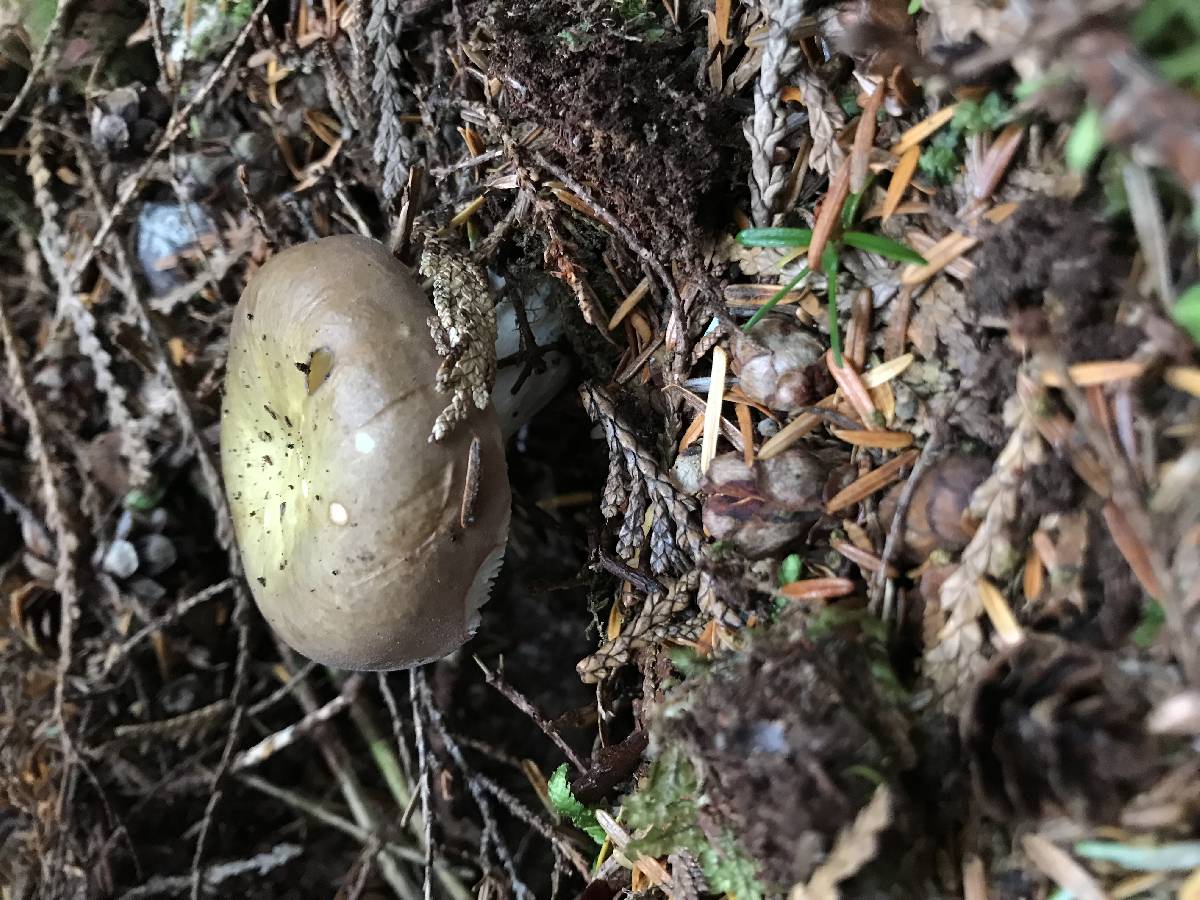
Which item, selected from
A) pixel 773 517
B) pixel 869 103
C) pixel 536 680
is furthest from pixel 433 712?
pixel 869 103

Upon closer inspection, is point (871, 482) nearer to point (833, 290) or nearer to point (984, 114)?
point (833, 290)

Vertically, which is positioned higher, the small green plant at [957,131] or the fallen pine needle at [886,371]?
the small green plant at [957,131]

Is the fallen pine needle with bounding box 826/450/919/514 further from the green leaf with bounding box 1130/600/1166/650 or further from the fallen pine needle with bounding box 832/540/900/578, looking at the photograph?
the green leaf with bounding box 1130/600/1166/650

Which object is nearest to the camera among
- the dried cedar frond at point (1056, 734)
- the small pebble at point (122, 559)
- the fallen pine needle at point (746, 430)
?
the dried cedar frond at point (1056, 734)

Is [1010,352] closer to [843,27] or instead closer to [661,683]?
[843,27]

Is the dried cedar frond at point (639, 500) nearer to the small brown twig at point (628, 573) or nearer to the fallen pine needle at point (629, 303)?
the small brown twig at point (628, 573)

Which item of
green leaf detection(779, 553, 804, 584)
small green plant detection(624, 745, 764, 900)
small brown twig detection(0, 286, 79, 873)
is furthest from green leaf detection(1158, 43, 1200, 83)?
small brown twig detection(0, 286, 79, 873)

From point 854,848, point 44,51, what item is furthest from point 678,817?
point 44,51

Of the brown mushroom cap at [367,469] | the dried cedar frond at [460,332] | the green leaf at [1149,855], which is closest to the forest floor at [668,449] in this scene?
the green leaf at [1149,855]
